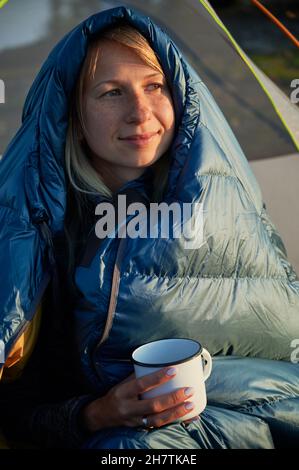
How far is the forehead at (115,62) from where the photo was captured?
4.06ft

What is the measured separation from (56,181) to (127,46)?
25 centimetres

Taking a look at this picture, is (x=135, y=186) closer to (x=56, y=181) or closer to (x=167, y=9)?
(x=56, y=181)

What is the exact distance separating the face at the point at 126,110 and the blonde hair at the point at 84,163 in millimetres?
12

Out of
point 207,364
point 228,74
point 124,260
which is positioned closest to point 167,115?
point 124,260

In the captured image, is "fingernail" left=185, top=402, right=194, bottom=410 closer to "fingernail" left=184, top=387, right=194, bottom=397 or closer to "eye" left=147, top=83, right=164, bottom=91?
"fingernail" left=184, top=387, right=194, bottom=397

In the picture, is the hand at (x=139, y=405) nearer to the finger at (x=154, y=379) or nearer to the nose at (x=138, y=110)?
the finger at (x=154, y=379)

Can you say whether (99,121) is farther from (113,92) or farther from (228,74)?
(228,74)

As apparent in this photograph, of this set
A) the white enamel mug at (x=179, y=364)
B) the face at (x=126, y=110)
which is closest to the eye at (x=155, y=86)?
the face at (x=126, y=110)

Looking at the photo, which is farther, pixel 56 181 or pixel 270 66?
pixel 270 66

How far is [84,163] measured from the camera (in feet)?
4.27

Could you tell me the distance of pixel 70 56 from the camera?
1251 millimetres
